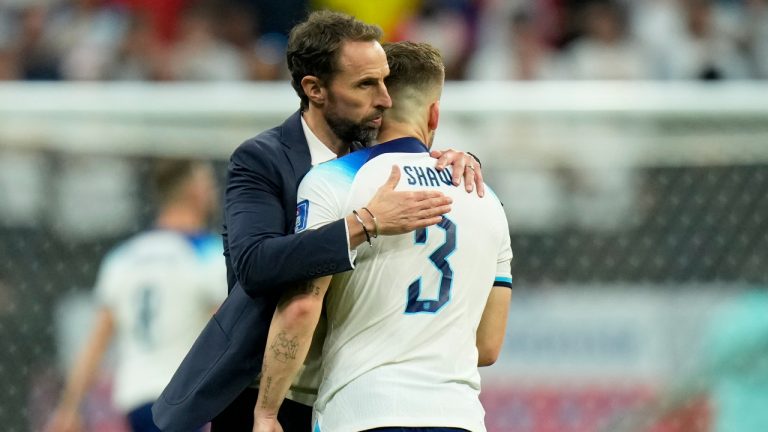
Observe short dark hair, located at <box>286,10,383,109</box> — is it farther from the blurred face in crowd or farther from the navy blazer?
the blurred face in crowd

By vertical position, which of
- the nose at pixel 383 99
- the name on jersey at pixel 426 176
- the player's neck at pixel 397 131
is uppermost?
the nose at pixel 383 99

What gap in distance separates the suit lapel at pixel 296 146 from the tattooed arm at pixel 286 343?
0.32 m

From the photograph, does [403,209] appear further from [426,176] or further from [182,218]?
[182,218]

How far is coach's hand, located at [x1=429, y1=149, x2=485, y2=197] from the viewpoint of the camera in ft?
11.6

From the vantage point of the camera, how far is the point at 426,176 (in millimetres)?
3488

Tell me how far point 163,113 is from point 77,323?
1.16 metres

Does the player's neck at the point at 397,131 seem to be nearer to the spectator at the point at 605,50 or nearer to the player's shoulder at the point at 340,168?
the player's shoulder at the point at 340,168

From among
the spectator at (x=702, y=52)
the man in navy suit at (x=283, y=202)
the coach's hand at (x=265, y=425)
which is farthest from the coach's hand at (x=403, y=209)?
the spectator at (x=702, y=52)

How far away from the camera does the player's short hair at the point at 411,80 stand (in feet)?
11.8

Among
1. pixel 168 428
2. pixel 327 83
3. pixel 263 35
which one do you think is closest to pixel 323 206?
pixel 327 83

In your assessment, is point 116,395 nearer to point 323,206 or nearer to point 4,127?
point 4,127

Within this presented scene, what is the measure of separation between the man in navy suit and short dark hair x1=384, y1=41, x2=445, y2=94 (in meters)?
0.06

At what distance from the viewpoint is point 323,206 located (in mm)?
3414

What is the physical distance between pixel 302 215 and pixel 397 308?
0.33 m
